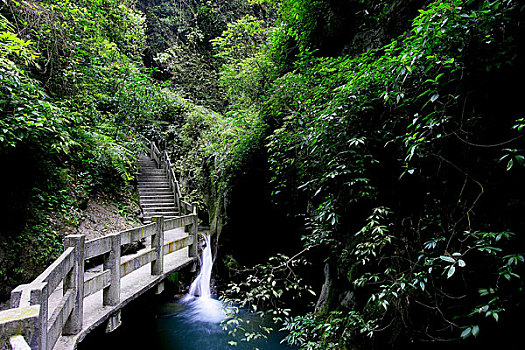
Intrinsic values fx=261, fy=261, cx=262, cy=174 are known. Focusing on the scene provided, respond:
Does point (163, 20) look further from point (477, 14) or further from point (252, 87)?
point (477, 14)

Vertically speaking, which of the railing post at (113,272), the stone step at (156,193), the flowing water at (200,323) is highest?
the stone step at (156,193)

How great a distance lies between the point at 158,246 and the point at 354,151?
4114 mm

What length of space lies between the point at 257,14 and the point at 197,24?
489 cm

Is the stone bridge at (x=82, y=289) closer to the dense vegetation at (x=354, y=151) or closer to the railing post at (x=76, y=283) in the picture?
the railing post at (x=76, y=283)

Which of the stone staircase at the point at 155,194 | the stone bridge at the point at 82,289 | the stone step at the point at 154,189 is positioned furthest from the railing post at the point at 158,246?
the stone step at the point at 154,189

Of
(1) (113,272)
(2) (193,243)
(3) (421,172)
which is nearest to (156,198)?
(2) (193,243)

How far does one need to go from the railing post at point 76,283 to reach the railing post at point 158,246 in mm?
1865

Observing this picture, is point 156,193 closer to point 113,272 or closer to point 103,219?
point 103,219

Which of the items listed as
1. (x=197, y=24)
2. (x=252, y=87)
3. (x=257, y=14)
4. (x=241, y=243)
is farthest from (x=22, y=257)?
(x=197, y=24)

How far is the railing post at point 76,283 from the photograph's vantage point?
3.06 meters

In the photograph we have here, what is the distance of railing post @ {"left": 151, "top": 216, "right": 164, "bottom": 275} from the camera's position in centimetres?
509

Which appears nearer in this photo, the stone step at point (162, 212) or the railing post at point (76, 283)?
the railing post at point (76, 283)

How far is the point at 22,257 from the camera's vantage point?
183 inches

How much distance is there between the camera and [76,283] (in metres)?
3.13
